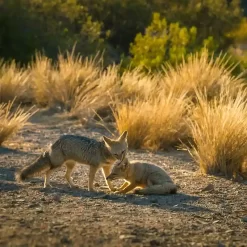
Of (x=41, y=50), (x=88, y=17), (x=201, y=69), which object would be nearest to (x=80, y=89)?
(x=201, y=69)

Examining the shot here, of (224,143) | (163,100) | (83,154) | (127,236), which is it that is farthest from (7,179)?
(163,100)

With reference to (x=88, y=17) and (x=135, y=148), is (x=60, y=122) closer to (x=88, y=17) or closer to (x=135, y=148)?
(x=135, y=148)

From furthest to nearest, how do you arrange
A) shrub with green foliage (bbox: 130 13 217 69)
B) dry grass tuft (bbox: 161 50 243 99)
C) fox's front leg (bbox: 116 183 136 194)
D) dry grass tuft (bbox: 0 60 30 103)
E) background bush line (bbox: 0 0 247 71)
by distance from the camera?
background bush line (bbox: 0 0 247 71), shrub with green foliage (bbox: 130 13 217 69), dry grass tuft (bbox: 0 60 30 103), dry grass tuft (bbox: 161 50 243 99), fox's front leg (bbox: 116 183 136 194)

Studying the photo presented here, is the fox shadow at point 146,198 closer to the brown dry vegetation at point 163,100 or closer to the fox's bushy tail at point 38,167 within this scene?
the fox's bushy tail at point 38,167

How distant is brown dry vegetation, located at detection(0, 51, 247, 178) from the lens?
11.9 meters

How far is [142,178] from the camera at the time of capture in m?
10.1

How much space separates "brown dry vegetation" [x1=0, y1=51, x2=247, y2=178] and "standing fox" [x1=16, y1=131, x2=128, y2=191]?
2370 mm

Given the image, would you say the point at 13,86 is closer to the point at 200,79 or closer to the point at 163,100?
the point at 200,79

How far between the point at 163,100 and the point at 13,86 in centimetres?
614

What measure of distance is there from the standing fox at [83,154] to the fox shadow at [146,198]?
0.71ft

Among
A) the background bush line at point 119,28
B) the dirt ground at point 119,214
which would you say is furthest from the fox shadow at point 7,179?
the background bush line at point 119,28

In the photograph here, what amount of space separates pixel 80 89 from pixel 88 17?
1332 centimetres

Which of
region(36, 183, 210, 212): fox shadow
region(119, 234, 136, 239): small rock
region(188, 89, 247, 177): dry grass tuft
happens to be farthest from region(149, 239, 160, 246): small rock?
region(188, 89, 247, 177): dry grass tuft

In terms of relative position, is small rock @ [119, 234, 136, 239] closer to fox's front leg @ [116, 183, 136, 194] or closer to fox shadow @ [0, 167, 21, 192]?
fox's front leg @ [116, 183, 136, 194]
